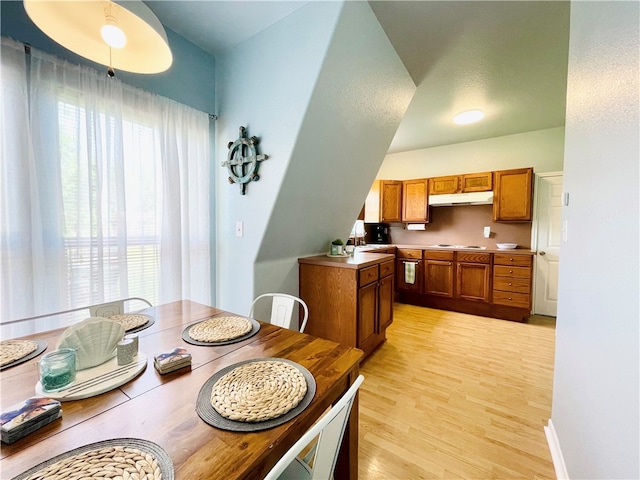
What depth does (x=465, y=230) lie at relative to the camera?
409cm

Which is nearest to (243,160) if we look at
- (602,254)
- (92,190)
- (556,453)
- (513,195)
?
(92,190)

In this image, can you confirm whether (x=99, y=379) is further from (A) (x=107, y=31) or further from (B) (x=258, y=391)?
(A) (x=107, y=31)

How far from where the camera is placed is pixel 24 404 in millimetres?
625

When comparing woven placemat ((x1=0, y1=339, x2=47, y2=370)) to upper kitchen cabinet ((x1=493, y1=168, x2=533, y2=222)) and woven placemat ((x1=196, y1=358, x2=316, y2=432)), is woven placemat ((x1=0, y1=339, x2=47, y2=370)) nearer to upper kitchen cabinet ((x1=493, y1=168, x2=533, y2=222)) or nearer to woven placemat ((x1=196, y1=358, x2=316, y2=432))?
woven placemat ((x1=196, y1=358, x2=316, y2=432))

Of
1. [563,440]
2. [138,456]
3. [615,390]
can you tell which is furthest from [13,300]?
[563,440]


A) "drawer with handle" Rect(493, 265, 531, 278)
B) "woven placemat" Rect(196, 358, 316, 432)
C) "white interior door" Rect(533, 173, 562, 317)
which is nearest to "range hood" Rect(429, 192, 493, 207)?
"white interior door" Rect(533, 173, 562, 317)

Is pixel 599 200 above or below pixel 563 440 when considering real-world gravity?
above

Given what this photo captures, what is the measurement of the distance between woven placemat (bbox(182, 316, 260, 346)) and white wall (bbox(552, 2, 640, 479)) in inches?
50.0

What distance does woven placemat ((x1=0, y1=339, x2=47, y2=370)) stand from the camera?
2.85 ft

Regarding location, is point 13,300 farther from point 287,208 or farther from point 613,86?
point 613,86

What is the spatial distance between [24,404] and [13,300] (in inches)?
42.7

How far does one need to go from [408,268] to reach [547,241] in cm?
189

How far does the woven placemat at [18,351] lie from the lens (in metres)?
0.87

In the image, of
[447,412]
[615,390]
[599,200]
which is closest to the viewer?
[615,390]
